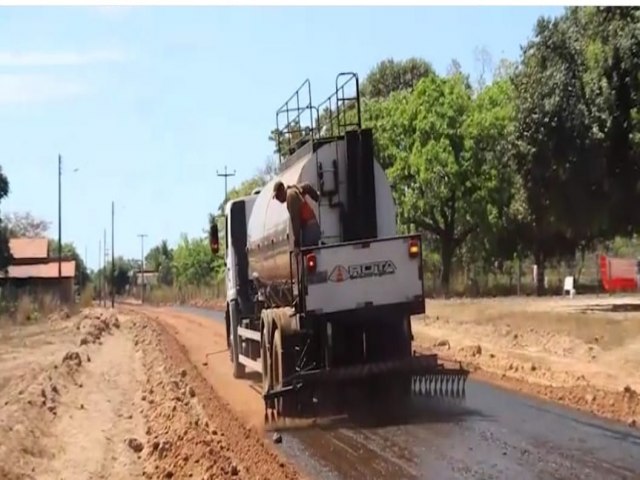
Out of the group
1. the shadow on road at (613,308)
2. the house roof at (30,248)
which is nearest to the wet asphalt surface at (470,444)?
the shadow on road at (613,308)

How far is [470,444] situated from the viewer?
12195mm

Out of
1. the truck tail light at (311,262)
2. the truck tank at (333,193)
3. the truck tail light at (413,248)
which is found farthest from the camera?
the truck tank at (333,193)

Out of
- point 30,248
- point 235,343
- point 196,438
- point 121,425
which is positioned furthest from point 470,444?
point 30,248

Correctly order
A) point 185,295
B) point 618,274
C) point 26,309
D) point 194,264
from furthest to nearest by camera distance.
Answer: point 194,264 → point 185,295 → point 618,274 → point 26,309

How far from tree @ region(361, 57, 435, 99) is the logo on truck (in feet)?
238

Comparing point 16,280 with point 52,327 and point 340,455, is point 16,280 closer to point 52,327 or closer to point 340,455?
point 52,327

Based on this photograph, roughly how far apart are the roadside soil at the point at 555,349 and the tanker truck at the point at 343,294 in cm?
231

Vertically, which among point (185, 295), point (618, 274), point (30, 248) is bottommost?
point (618, 274)

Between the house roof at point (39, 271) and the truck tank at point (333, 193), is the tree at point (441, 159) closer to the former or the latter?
the house roof at point (39, 271)

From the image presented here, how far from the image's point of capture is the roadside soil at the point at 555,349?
657 inches

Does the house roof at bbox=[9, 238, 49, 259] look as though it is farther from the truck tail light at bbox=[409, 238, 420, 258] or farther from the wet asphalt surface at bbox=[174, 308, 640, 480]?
the truck tail light at bbox=[409, 238, 420, 258]

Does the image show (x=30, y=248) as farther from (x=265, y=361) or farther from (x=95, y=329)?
(x=265, y=361)

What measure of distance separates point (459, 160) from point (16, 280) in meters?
37.1

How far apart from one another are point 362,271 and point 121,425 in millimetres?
4846
